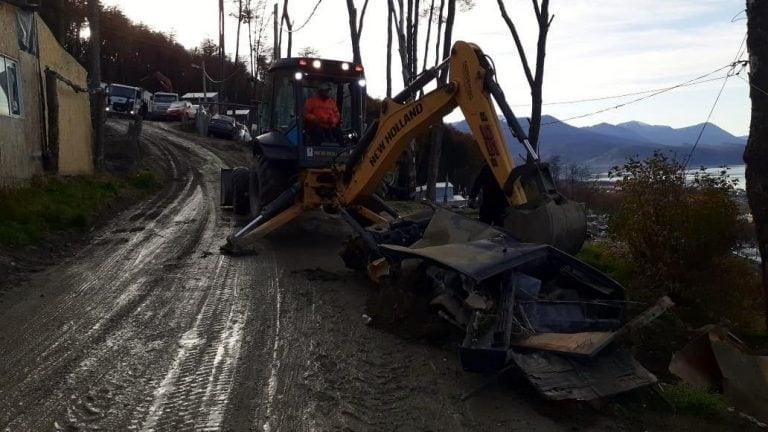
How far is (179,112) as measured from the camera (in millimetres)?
41969

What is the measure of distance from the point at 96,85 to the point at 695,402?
57.8 ft

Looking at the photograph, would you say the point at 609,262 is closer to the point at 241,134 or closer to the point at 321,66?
the point at 321,66

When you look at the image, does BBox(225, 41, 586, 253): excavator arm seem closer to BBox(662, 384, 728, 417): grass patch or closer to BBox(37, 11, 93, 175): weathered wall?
BBox(662, 384, 728, 417): grass patch

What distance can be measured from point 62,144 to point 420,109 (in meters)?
11.4

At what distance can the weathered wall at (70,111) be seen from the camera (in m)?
15.3

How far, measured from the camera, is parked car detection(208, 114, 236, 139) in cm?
3503

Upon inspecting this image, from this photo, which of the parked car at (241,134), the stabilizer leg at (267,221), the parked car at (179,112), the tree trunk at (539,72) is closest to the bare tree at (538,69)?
the tree trunk at (539,72)

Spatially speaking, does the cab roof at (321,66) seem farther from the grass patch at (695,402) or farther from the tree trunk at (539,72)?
the grass patch at (695,402)

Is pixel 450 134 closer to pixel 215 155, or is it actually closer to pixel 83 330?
pixel 215 155

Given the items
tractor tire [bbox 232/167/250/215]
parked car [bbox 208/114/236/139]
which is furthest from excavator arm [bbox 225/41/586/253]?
parked car [bbox 208/114/236/139]

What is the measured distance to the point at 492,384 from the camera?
5.10 metres

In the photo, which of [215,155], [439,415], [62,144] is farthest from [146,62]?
[439,415]

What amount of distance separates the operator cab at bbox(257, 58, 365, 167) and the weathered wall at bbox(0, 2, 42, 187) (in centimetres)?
484

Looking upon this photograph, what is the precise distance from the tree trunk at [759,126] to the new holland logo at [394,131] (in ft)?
11.7
